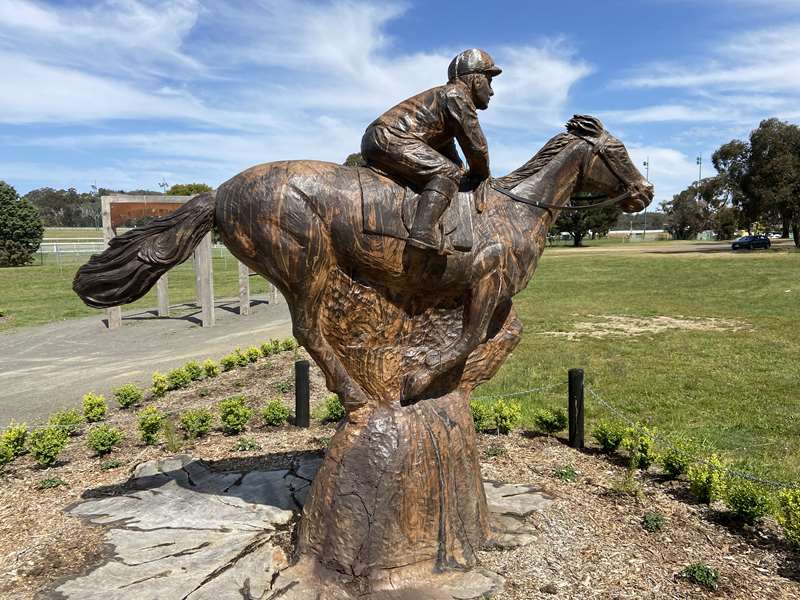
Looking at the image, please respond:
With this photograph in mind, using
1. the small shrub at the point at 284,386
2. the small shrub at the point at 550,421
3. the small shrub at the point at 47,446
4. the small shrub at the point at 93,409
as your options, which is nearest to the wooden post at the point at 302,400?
the small shrub at the point at 284,386

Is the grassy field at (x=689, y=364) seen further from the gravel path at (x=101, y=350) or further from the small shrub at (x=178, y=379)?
the gravel path at (x=101, y=350)

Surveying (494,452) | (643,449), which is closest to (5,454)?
(494,452)

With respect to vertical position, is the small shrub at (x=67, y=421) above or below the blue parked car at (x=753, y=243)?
below

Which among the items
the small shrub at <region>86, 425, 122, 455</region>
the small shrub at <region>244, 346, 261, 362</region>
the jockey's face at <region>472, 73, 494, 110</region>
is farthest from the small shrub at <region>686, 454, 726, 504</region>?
the small shrub at <region>244, 346, 261, 362</region>

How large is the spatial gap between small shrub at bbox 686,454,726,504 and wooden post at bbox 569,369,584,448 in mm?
1428

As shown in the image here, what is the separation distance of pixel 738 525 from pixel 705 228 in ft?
301

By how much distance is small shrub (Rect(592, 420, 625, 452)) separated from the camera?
6020 millimetres

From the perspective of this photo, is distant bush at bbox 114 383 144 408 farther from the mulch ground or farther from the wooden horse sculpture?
the wooden horse sculpture

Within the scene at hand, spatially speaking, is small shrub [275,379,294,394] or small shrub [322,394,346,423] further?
small shrub [275,379,294,394]

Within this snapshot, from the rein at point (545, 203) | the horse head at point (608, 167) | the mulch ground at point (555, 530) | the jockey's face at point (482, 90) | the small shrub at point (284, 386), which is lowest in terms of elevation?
the mulch ground at point (555, 530)

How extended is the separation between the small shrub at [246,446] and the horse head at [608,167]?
423cm

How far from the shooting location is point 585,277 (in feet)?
88.8

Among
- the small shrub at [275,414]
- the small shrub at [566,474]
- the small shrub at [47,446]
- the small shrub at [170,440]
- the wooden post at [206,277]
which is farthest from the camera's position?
the wooden post at [206,277]

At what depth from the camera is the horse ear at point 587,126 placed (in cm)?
404
